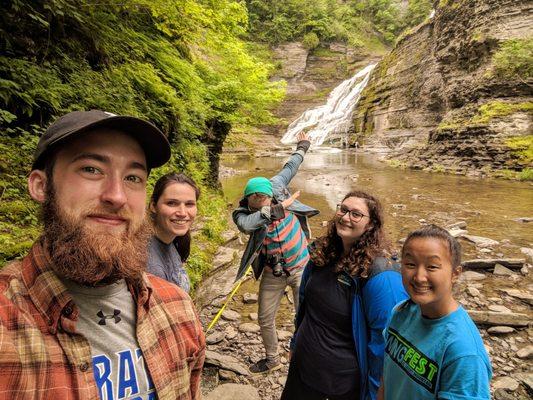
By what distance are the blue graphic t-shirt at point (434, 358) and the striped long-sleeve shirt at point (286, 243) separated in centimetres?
172

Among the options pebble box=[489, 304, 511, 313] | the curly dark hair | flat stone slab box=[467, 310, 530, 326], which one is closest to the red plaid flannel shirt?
the curly dark hair

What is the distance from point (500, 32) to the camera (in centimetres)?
2070

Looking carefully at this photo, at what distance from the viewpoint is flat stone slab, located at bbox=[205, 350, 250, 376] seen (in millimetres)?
3514

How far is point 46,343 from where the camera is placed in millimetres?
988

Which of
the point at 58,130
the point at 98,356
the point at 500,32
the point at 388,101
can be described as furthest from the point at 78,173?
the point at 388,101

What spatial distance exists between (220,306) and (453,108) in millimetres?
26838

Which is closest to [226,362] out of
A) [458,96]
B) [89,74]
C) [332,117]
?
[89,74]

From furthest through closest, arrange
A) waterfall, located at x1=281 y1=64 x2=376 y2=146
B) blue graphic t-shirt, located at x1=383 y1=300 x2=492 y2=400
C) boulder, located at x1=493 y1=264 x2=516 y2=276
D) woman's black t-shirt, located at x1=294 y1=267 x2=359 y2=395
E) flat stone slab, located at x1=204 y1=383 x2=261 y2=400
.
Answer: waterfall, located at x1=281 y1=64 x2=376 y2=146
boulder, located at x1=493 y1=264 x2=516 y2=276
flat stone slab, located at x1=204 y1=383 x2=261 y2=400
woman's black t-shirt, located at x1=294 y1=267 x2=359 y2=395
blue graphic t-shirt, located at x1=383 y1=300 x2=492 y2=400

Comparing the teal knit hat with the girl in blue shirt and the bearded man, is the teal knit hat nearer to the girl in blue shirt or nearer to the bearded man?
the girl in blue shirt

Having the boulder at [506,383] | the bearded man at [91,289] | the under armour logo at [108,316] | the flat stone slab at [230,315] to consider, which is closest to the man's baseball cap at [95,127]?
the bearded man at [91,289]

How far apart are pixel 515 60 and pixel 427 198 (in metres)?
13.6

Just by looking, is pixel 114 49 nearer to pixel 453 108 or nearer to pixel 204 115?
pixel 204 115

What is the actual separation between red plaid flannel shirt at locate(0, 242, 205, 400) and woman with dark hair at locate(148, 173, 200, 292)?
128 cm

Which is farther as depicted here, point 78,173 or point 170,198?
point 170,198
